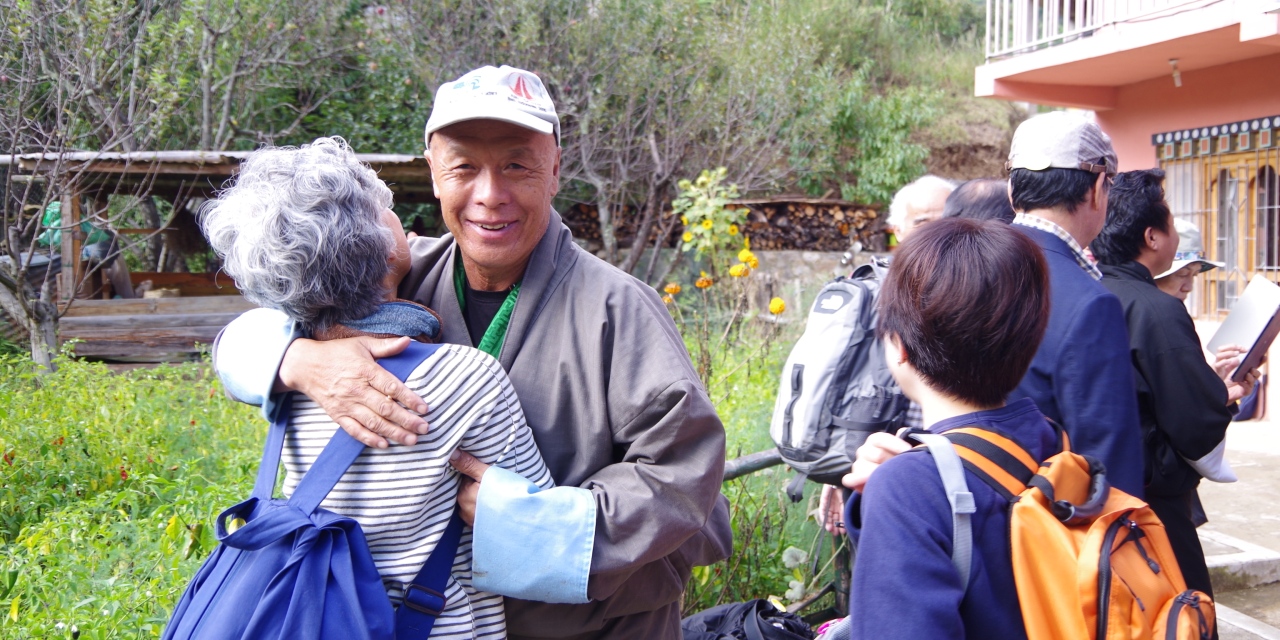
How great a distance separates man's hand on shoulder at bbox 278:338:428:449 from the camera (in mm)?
1374

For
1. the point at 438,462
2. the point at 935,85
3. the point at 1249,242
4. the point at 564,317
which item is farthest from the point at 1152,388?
the point at 935,85

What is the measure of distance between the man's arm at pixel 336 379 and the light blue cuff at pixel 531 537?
6.2 inches

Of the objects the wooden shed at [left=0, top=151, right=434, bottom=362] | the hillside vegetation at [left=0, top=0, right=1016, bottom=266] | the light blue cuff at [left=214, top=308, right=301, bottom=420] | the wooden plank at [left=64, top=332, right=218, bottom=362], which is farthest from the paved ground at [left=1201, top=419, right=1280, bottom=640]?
the wooden plank at [left=64, top=332, right=218, bottom=362]

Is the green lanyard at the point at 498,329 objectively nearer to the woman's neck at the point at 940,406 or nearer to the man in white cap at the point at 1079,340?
the woman's neck at the point at 940,406

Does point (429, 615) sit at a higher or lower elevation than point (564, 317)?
lower

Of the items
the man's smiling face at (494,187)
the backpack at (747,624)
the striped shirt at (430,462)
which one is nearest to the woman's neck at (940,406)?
the striped shirt at (430,462)

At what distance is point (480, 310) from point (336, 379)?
0.45 meters

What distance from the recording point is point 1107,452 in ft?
6.01

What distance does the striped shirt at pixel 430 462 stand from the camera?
1412 millimetres

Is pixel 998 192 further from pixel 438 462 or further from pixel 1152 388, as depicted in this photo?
pixel 438 462

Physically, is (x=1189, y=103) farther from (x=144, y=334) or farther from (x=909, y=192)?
(x=144, y=334)

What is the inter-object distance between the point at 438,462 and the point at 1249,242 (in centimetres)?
853

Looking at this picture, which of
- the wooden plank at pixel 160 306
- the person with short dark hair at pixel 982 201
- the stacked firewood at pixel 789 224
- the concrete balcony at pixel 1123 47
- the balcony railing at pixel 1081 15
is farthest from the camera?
the stacked firewood at pixel 789 224

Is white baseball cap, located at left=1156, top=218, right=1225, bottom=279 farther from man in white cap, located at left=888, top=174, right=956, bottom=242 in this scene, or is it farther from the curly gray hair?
the curly gray hair
